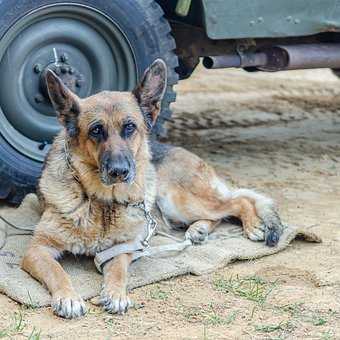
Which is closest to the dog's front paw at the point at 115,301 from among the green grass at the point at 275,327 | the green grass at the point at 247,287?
the green grass at the point at 247,287

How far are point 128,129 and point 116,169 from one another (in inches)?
13.2

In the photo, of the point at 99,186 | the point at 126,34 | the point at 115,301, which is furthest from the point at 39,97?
the point at 115,301

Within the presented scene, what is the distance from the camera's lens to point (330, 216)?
641cm

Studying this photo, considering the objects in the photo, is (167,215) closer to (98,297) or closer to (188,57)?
(98,297)

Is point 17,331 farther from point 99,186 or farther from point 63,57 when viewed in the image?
point 63,57

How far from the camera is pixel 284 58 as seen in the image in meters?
6.99

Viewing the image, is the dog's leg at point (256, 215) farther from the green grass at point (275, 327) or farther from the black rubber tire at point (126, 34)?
the green grass at point (275, 327)

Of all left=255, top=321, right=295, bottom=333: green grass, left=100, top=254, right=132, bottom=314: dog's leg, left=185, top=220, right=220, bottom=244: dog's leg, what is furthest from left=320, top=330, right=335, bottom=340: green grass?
left=185, top=220, right=220, bottom=244: dog's leg

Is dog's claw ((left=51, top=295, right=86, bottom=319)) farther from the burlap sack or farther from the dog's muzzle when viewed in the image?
the dog's muzzle

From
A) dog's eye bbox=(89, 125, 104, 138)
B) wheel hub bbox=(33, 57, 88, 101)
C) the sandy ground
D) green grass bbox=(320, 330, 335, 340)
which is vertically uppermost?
dog's eye bbox=(89, 125, 104, 138)

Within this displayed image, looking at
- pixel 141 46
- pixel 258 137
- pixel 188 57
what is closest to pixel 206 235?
pixel 141 46

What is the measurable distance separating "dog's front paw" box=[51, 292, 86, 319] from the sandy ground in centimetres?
4

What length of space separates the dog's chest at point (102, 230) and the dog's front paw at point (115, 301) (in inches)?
19.6

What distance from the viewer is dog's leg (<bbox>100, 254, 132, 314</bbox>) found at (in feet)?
15.6
